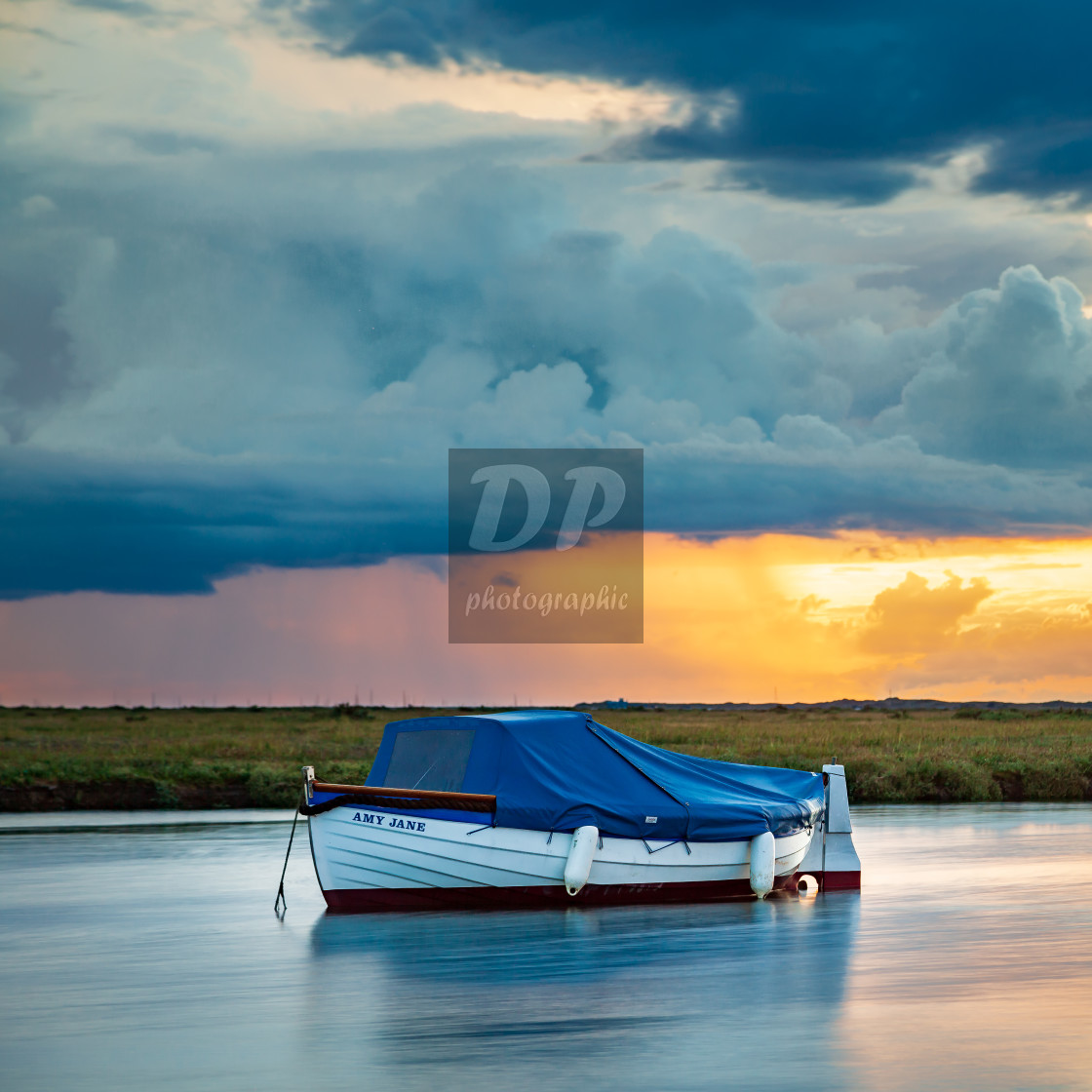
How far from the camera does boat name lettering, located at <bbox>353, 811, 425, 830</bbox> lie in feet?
63.1

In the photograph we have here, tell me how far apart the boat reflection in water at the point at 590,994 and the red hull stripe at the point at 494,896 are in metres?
0.17

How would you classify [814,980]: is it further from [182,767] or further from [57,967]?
[182,767]

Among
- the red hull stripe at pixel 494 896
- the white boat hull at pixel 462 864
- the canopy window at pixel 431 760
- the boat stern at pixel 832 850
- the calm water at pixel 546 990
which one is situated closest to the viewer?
the calm water at pixel 546 990

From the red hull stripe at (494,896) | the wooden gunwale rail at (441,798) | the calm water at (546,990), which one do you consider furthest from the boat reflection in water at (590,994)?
the wooden gunwale rail at (441,798)

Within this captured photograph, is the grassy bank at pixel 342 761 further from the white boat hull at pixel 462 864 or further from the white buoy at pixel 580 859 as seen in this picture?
the white buoy at pixel 580 859

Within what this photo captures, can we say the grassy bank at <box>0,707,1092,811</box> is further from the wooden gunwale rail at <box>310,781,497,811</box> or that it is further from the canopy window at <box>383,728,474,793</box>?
the wooden gunwale rail at <box>310,781,497,811</box>

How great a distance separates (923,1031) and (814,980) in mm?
2680

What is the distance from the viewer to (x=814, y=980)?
1530cm

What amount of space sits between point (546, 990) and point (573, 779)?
5676 millimetres

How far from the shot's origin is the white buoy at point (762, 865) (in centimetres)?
2091

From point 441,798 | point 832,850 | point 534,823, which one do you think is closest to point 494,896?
point 534,823

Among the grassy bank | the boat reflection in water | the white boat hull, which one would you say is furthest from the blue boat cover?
the grassy bank

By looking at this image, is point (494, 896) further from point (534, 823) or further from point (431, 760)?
point (431, 760)

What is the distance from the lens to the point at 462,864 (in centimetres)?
1945
